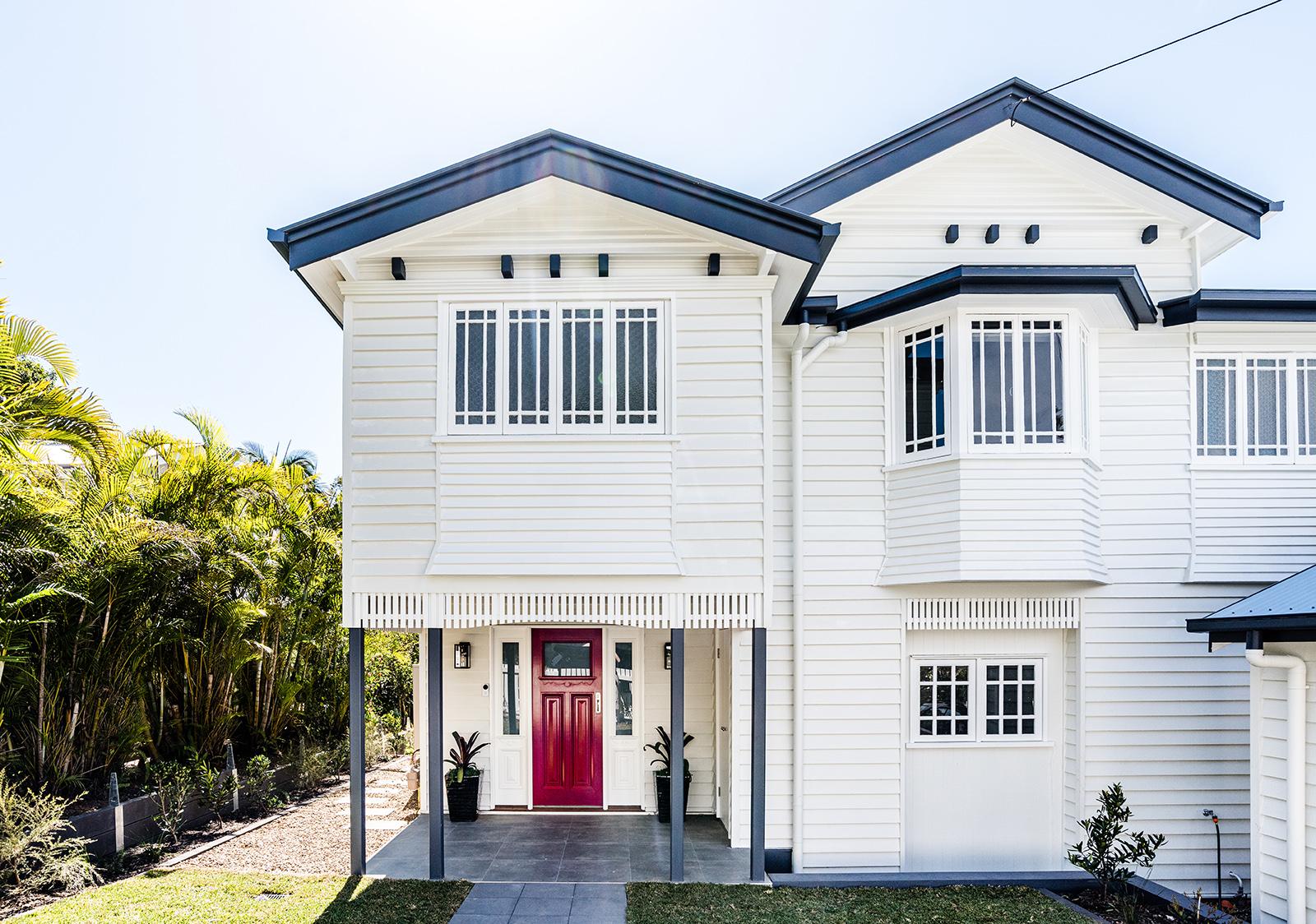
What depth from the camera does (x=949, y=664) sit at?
8148mm

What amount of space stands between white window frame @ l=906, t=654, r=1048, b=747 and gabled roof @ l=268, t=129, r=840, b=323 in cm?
404

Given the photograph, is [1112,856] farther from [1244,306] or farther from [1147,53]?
[1147,53]

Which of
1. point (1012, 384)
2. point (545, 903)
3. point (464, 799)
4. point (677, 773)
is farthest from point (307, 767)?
point (1012, 384)

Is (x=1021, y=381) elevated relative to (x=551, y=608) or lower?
elevated

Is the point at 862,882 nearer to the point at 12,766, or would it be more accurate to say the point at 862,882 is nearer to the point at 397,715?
the point at 12,766

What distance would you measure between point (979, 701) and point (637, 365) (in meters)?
4.58

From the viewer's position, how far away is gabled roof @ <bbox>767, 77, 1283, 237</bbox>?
8.14 m

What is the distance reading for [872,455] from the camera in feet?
26.7

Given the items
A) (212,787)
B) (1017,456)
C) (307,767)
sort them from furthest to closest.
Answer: (307,767)
(212,787)
(1017,456)

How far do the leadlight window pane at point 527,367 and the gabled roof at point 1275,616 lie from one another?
5610 millimetres

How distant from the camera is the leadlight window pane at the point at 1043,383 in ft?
25.1

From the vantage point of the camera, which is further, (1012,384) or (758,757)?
(1012,384)

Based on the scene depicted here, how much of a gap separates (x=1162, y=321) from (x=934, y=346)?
2332 mm

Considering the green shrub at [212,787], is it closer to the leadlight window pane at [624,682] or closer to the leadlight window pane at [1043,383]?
the leadlight window pane at [624,682]
